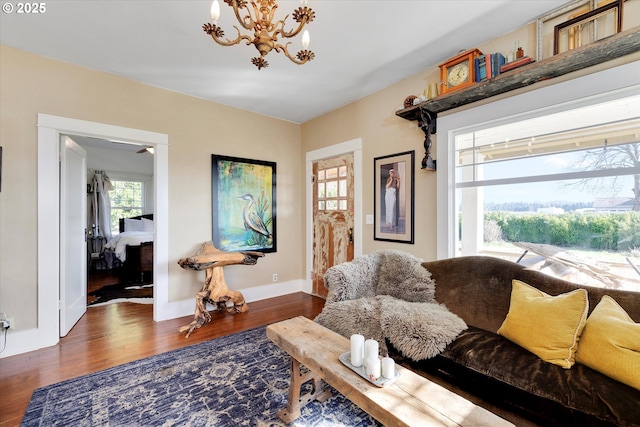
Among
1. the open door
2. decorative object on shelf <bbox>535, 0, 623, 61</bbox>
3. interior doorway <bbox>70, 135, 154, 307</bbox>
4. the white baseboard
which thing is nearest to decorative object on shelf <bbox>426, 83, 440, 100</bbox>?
decorative object on shelf <bbox>535, 0, 623, 61</bbox>

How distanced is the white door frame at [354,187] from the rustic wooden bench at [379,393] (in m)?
1.95

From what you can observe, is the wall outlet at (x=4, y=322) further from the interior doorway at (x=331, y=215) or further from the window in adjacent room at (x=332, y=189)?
the window in adjacent room at (x=332, y=189)

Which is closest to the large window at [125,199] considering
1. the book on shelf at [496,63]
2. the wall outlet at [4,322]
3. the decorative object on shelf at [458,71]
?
the wall outlet at [4,322]

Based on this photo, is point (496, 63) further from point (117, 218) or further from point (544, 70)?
point (117, 218)

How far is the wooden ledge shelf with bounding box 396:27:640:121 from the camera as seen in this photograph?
165 centimetres

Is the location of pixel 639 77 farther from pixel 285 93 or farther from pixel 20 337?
pixel 20 337

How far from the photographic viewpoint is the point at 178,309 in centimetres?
327

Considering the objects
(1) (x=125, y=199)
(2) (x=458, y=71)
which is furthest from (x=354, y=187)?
(1) (x=125, y=199)

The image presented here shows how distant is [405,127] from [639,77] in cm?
166

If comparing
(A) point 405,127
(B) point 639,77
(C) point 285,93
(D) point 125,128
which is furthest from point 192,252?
(B) point 639,77

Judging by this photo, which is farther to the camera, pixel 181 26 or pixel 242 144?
pixel 242 144

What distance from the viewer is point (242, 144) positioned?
3793 mm

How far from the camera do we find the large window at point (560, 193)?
181cm

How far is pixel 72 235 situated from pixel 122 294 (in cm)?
150
